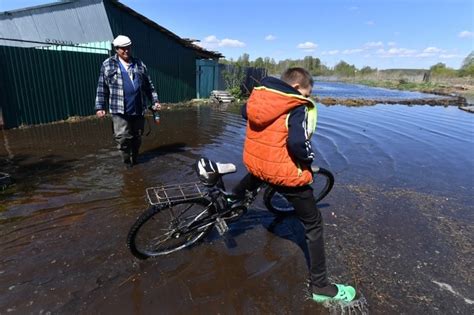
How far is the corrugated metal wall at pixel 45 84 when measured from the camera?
8836mm

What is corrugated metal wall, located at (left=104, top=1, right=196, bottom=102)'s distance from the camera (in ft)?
42.4

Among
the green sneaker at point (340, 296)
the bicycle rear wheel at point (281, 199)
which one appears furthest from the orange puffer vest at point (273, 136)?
the bicycle rear wheel at point (281, 199)

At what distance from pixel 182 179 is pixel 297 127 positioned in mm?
3560

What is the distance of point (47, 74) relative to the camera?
32.2 feet

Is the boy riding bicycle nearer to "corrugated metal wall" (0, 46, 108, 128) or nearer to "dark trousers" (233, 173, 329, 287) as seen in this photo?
"dark trousers" (233, 173, 329, 287)

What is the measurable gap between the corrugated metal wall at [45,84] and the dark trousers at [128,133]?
5316 millimetres

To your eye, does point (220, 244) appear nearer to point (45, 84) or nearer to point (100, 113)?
point (100, 113)

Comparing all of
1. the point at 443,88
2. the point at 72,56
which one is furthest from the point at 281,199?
the point at 443,88

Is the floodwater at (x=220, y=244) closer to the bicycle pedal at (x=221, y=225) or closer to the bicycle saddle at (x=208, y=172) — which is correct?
the bicycle pedal at (x=221, y=225)

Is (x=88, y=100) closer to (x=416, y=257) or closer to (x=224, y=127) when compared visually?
(x=224, y=127)

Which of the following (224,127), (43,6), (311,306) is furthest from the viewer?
(43,6)

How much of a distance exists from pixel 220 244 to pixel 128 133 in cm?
303

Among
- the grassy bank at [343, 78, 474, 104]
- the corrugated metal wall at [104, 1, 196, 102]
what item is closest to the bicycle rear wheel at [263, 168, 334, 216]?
the corrugated metal wall at [104, 1, 196, 102]

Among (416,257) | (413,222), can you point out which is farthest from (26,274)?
(413,222)
